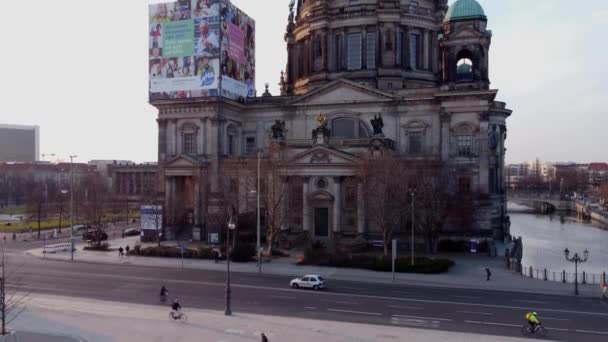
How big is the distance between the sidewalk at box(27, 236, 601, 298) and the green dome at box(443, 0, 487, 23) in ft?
103

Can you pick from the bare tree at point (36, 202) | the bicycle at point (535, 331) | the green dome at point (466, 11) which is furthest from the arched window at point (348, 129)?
the bare tree at point (36, 202)

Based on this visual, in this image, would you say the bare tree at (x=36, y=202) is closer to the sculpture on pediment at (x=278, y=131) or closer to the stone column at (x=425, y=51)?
the sculpture on pediment at (x=278, y=131)

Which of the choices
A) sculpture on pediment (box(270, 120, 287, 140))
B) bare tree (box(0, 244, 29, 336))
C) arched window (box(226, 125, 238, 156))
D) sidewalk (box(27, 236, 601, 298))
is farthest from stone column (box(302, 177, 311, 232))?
bare tree (box(0, 244, 29, 336))

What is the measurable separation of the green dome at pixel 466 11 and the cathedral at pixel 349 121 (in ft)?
0.54

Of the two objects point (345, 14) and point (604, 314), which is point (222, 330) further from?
point (345, 14)

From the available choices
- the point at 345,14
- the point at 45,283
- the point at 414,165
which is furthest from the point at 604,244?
the point at 45,283

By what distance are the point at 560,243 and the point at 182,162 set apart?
2307 inches

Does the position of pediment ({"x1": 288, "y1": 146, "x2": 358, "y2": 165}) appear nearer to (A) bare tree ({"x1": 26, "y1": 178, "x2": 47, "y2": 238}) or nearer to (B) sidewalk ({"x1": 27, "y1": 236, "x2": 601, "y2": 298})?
(B) sidewalk ({"x1": 27, "y1": 236, "x2": 601, "y2": 298})

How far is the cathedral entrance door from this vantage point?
68.4m

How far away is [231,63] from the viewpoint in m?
77.9

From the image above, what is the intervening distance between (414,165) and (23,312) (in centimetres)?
4327

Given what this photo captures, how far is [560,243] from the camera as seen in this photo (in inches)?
3243

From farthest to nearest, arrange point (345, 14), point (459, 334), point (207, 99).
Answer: point (345, 14)
point (207, 99)
point (459, 334)

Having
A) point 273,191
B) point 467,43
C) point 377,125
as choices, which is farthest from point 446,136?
point 273,191
